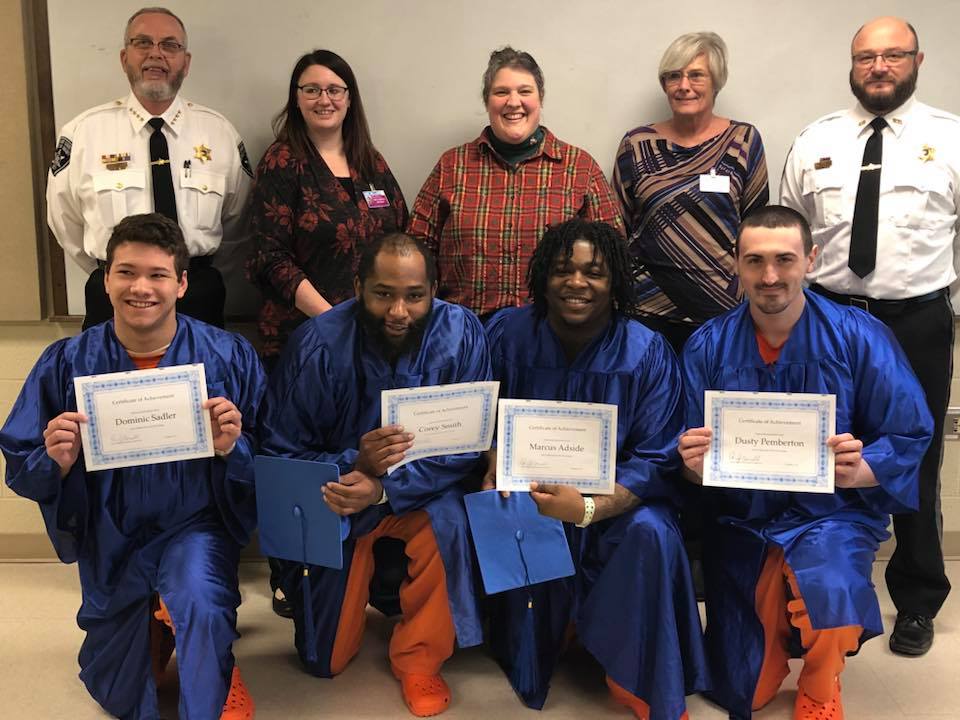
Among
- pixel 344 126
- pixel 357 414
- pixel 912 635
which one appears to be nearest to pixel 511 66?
pixel 344 126

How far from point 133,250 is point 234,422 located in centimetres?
62

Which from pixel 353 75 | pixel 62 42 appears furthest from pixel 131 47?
pixel 353 75

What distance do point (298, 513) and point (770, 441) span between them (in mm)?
1525

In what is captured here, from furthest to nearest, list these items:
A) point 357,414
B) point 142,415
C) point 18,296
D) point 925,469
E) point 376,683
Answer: point 18,296 < point 925,469 < point 376,683 < point 357,414 < point 142,415

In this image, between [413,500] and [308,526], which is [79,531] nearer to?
[308,526]

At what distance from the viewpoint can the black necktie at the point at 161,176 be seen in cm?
386

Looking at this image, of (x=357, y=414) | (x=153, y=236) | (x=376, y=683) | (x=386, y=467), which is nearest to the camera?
(x=153, y=236)

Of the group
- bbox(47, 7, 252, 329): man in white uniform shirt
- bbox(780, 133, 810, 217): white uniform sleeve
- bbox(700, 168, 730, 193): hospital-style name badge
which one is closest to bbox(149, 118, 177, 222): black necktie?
bbox(47, 7, 252, 329): man in white uniform shirt

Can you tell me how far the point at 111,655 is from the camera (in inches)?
120

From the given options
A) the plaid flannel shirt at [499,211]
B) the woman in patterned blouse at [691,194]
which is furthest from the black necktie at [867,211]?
the plaid flannel shirt at [499,211]

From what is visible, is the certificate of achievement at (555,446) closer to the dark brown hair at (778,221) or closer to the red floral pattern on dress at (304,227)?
the dark brown hair at (778,221)

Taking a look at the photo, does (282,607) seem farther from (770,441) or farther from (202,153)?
(770,441)

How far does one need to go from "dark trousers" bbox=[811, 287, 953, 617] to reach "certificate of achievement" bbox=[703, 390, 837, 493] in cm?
95

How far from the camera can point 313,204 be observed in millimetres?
3830
